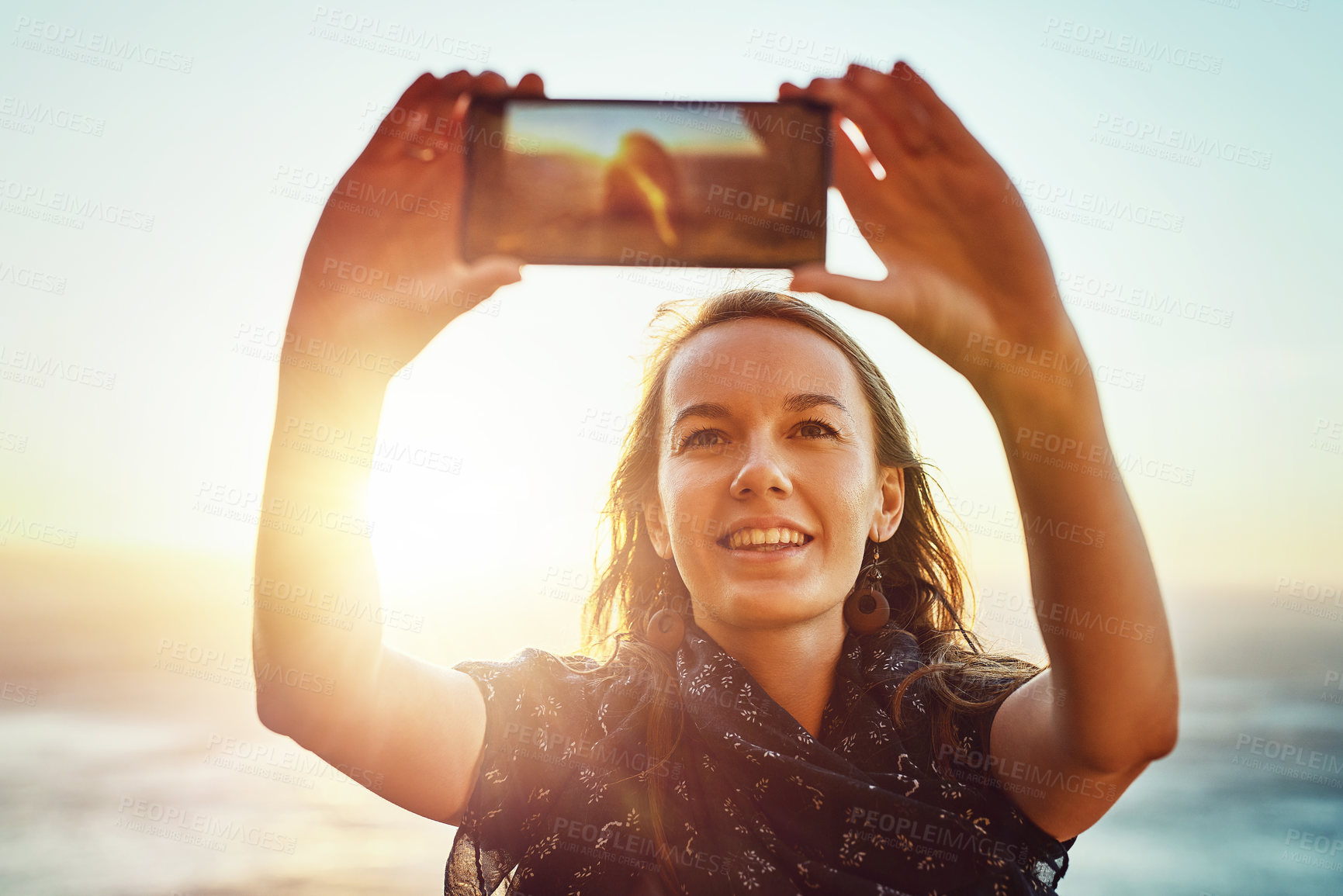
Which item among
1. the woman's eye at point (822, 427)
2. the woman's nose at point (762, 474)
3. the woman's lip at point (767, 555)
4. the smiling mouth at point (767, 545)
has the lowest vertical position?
the woman's lip at point (767, 555)

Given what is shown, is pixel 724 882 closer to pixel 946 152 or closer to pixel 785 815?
pixel 785 815

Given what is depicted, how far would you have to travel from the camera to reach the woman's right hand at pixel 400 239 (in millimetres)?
1663

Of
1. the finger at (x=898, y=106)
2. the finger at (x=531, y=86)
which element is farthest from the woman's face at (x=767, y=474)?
the finger at (x=531, y=86)

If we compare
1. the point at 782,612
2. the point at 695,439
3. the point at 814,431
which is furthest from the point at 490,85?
the point at 782,612

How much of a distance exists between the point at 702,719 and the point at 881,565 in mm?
829

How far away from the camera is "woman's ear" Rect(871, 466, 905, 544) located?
2.51m

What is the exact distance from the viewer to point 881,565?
2.71 meters

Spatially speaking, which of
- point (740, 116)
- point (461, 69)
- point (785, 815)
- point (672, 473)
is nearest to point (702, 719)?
point (785, 815)

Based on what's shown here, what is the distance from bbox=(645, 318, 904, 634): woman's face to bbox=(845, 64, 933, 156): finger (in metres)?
0.75

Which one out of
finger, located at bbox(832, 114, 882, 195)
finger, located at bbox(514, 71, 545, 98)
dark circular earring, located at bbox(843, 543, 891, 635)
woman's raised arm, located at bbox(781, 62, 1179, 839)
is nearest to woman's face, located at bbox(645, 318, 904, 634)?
dark circular earring, located at bbox(843, 543, 891, 635)

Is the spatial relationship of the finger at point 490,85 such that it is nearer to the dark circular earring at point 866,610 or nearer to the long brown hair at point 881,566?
the long brown hair at point 881,566

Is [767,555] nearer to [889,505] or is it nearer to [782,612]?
[782,612]

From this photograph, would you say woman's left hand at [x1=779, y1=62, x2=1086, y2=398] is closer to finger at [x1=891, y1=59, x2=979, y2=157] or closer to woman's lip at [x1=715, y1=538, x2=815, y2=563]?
finger at [x1=891, y1=59, x2=979, y2=157]

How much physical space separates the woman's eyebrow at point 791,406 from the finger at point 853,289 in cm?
54
